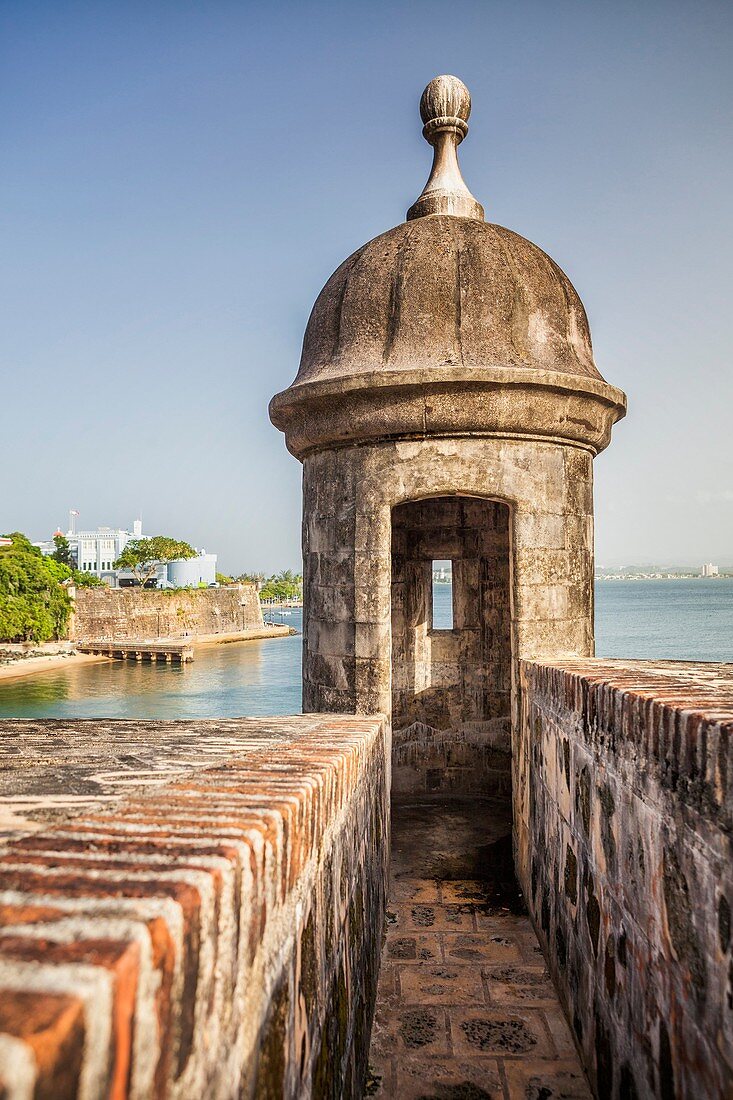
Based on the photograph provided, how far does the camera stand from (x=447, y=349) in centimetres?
464

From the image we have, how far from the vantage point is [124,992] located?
771mm

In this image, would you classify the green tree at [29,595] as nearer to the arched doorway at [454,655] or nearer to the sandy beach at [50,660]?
the sandy beach at [50,660]

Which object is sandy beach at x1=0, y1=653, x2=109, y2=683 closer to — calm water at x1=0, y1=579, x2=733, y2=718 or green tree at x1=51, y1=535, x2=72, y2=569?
calm water at x1=0, y1=579, x2=733, y2=718

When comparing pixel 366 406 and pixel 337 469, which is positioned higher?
pixel 366 406

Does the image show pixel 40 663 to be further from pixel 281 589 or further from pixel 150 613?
pixel 281 589

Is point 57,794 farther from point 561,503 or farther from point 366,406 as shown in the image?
point 561,503

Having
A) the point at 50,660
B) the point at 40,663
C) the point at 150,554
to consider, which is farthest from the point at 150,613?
the point at 150,554

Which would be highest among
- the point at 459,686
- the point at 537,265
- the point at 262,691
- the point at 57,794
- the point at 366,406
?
the point at 537,265

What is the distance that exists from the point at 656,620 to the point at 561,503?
67.2 m

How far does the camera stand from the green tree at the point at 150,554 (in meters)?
66.6

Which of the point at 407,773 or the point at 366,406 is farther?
the point at 407,773

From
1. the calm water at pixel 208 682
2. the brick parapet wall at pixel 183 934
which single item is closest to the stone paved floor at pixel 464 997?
the brick parapet wall at pixel 183 934

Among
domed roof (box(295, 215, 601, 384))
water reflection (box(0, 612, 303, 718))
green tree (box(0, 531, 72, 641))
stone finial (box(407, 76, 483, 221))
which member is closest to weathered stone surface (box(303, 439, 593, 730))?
domed roof (box(295, 215, 601, 384))

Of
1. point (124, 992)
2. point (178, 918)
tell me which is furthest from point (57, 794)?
point (124, 992)
